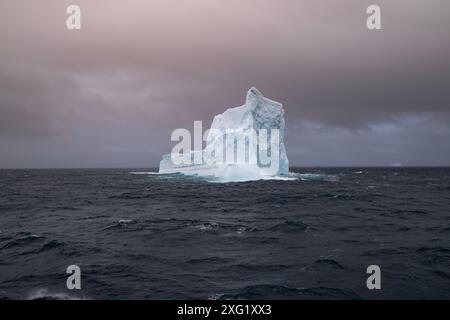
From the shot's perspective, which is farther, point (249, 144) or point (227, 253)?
point (249, 144)

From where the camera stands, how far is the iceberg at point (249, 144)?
50.8m

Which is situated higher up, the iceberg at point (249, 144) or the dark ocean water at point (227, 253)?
the iceberg at point (249, 144)

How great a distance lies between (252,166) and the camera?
167ft

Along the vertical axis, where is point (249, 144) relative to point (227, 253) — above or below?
above

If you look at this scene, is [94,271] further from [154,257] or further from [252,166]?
[252,166]

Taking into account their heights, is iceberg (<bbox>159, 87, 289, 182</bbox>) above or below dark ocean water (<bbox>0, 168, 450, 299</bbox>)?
above

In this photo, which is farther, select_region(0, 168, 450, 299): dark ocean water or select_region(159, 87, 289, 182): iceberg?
select_region(159, 87, 289, 182): iceberg

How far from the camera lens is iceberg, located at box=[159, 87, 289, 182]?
5081 centimetres

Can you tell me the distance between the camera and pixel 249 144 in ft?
166

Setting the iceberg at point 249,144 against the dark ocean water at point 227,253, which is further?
the iceberg at point 249,144
